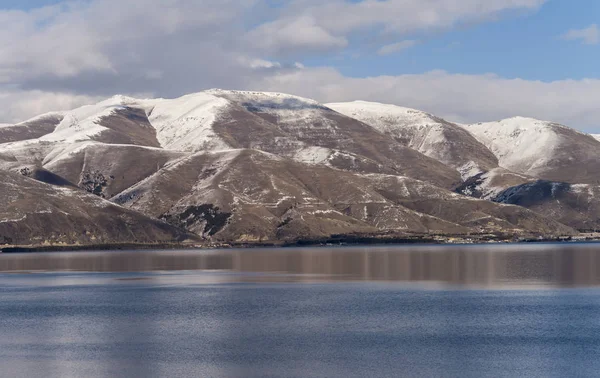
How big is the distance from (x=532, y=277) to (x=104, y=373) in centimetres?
11510

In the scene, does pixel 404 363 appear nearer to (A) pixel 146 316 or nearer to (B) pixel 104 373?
(B) pixel 104 373

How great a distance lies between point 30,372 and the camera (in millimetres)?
76562

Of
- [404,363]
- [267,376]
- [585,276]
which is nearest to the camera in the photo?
[267,376]

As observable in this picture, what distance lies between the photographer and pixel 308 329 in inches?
3922

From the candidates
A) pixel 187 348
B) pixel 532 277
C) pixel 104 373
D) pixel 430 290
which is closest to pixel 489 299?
pixel 430 290

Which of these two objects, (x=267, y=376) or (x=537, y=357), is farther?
(x=537, y=357)

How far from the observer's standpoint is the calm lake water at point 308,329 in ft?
254

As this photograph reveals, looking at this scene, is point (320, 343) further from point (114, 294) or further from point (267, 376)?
point (114, 294)

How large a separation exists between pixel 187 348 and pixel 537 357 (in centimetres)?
3369

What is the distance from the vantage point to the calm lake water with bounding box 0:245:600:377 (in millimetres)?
77312

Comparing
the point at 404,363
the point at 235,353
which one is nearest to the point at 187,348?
the point at 235,353

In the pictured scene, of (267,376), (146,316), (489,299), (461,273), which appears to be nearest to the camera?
(267,376)

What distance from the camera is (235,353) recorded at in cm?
8438

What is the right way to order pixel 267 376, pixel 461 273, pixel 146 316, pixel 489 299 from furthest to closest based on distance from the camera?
pixel 461 273
pixel 489 299
pixel 146 316
pixel 267 376
